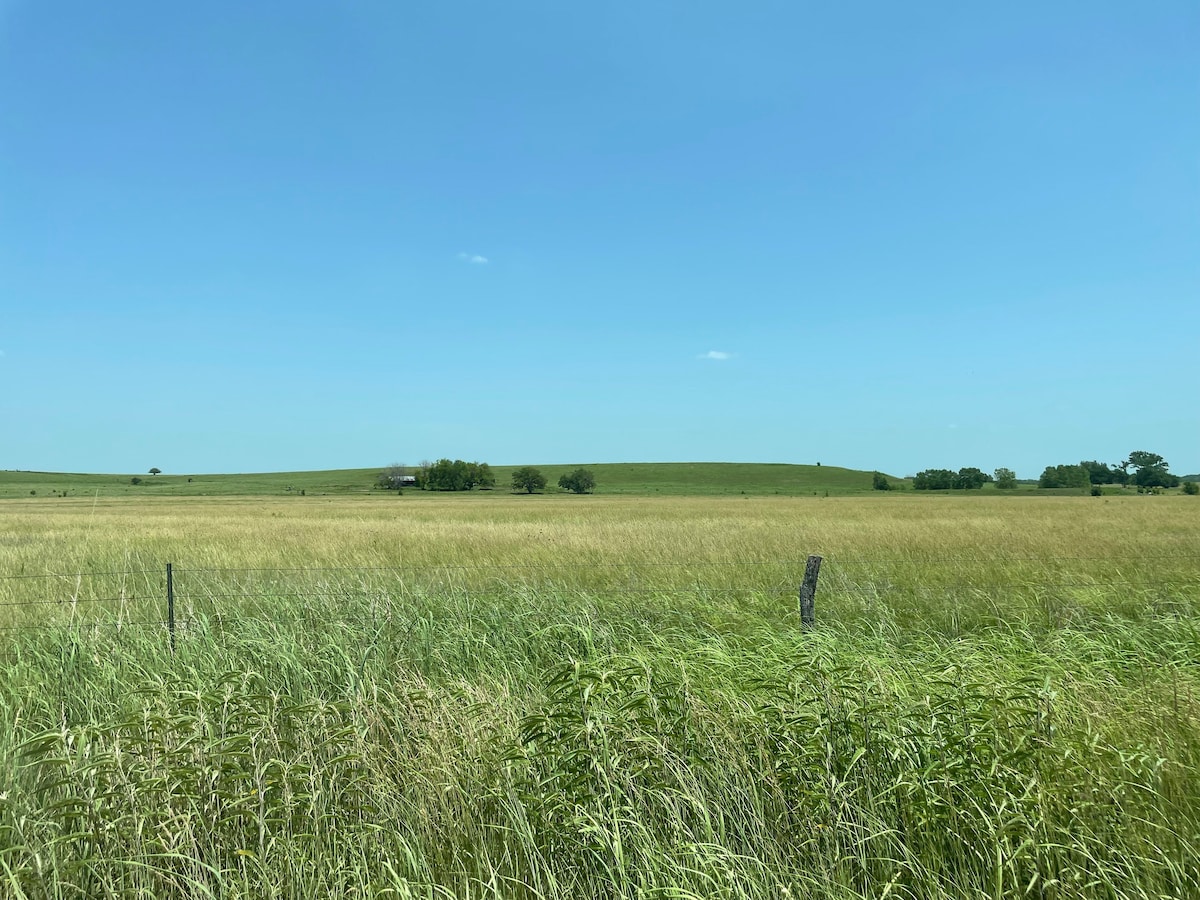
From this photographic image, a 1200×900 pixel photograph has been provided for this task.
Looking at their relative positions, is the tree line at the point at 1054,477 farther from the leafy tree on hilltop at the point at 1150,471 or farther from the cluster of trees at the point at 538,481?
the cluster of trees at the point at 538,481

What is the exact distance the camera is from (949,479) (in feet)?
449

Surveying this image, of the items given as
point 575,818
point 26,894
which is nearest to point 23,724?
point 26,894

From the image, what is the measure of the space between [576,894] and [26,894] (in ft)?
8.40

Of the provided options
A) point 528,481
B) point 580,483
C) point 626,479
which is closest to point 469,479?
point 528,481

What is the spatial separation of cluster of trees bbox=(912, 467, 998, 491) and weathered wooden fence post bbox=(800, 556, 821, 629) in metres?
139

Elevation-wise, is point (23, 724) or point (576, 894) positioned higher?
point (23, 724)

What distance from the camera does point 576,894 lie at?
3482mm

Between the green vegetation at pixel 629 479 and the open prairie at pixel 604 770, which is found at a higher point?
the green vegetation at pixel 629 479

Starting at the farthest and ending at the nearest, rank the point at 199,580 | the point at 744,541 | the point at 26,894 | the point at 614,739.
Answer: the point at 744,541, the point at 199,580, the point at 614,739, the point at 26,894

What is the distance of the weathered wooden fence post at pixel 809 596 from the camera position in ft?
25.3

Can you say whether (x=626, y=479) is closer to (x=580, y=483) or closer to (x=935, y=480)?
(x=580, y=483)

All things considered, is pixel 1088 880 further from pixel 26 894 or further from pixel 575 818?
pixel 26 894

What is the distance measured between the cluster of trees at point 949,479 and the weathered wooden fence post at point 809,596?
13905 centimetres

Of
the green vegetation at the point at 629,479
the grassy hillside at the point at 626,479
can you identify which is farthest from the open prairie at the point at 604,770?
the green vegetation at the point at 629,479
